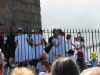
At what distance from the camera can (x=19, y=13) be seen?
10.7 metres

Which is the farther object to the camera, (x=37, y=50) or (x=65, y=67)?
(x=37, y=50)

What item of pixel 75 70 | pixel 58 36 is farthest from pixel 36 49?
pixel 75 70

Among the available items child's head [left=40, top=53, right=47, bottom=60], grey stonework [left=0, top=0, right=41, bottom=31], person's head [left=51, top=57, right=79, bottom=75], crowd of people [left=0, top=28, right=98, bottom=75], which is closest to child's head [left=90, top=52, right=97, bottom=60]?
crowd of people [left=0, top=28, right=98, bottom=75]

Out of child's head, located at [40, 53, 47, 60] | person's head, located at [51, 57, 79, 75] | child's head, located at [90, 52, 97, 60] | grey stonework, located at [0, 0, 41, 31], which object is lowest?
child's head, located at [90, 52, 97, 60]

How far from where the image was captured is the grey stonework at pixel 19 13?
1019cm

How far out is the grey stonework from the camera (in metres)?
10.2

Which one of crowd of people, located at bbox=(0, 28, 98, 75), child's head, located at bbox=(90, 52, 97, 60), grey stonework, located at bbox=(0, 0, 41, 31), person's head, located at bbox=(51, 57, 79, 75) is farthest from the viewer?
grey stonework, located at bbox=(0, 0, 41, 31)

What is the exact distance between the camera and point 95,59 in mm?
10094

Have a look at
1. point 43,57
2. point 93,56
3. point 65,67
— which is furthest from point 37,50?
point 65,67

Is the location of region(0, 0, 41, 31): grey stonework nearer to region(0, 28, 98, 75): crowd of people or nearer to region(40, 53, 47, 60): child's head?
region(0, 28, 98, 75): crowd of people

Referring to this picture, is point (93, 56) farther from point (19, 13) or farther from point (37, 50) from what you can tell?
point (19, 13)

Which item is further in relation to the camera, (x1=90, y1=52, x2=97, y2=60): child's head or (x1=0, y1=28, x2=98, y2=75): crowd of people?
(x1=90, y1=52, x2=97, y2=60): child's head

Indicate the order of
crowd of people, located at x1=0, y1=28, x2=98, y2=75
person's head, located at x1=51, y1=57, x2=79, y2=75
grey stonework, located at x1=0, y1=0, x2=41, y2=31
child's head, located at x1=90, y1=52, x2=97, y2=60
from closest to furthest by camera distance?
person's head, located at x1=51, y1=57, x2=79, y2=75, crowd of people, located at x1=0, y1=28, x2=98, y2=75, child's head, located at x1=90, y1=52, x2=97, y2=60, grey stonework, located at x1=0, y1=0, x2=41, y2=31

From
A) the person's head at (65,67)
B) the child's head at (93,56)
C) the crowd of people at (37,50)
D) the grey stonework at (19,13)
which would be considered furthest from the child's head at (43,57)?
the person's head at (65,67)
